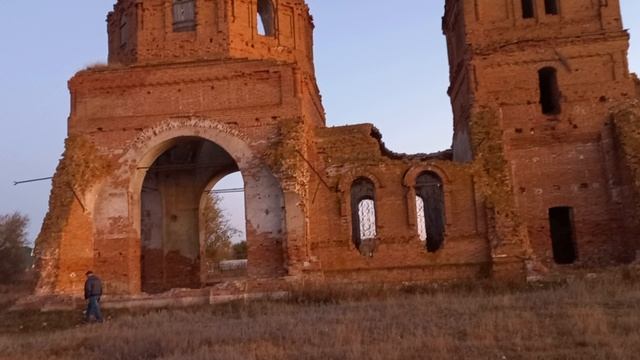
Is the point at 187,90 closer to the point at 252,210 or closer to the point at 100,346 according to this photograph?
the point at 252,210

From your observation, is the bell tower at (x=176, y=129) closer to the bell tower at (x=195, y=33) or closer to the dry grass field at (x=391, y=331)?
the bell tower at (x=195, y=33)

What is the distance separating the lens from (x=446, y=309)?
1125 cm

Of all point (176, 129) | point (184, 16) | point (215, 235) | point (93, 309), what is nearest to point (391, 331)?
point (93, 309)

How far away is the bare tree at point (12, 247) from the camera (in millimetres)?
35438

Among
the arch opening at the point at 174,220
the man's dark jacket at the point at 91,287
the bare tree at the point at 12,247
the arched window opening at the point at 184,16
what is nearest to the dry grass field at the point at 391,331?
the man's dark jacket at the point at 91,287

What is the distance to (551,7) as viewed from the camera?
19.8m

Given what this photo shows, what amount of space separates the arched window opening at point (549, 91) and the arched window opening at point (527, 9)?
1.77 m

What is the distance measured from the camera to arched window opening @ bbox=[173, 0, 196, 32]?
66.6ft

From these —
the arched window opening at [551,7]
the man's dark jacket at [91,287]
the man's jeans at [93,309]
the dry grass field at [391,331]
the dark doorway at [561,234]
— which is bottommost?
the dry grass field at [391,331]

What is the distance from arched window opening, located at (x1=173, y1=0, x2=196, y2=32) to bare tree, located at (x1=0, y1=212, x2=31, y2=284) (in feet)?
69.6

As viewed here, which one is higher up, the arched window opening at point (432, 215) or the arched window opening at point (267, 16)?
the arched window opening at point (267, 16)

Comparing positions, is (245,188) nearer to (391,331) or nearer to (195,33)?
(195,33)

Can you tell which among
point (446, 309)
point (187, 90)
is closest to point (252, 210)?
point (187, 90)

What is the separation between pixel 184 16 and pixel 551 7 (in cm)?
1092
